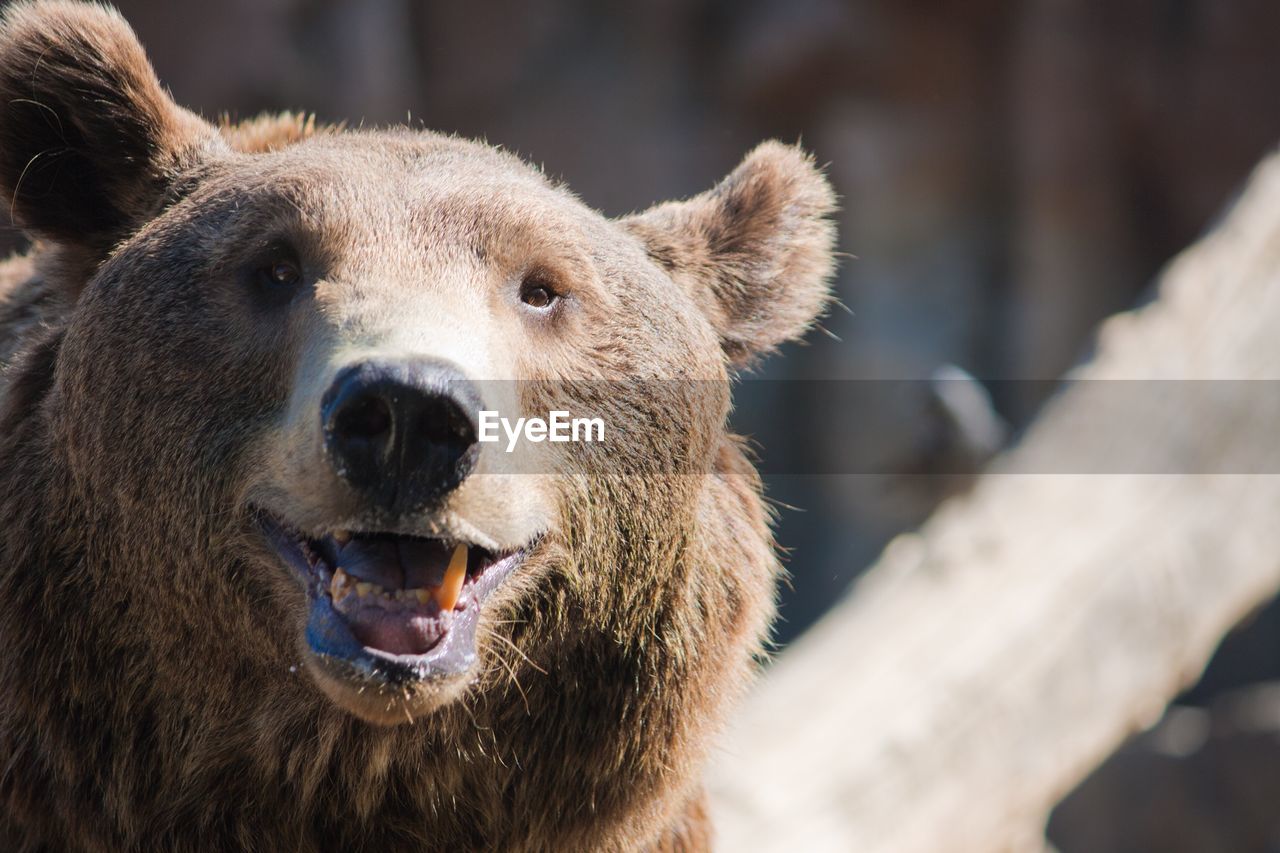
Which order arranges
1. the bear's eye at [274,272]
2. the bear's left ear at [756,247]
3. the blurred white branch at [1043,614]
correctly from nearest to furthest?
the bear's eye at [274,272] → the bear's left ear at [756,247] → the blurred white branch at [1043,614]

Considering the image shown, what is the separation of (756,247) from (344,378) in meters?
1.71

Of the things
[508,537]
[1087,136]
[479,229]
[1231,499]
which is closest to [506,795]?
[508,537]

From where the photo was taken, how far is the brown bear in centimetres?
244

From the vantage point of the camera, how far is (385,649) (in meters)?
2.35

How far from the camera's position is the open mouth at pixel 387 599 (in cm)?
233

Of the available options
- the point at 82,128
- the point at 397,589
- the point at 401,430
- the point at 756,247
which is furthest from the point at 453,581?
the point at 756,247

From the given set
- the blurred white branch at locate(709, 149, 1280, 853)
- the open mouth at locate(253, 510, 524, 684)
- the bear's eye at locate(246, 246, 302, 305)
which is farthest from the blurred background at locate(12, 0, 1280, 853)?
the open mouth at locate(253, 510, 524, 684)

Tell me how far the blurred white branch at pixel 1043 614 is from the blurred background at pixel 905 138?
14.0 feet

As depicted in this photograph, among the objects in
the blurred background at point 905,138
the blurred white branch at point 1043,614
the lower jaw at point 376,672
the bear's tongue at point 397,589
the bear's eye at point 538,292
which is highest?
the bear's eye at point 538,292

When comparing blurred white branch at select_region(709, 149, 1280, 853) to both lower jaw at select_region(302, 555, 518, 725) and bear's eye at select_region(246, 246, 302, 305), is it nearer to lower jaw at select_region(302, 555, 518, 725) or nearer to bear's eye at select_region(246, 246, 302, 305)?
lower jaw at select_region(302, 555, 518, 725)

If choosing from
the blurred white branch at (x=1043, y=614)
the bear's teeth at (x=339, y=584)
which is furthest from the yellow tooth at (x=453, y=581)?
the blurred white branch at (x=1043, y=614)

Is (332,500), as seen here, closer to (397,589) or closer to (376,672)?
(397,589)

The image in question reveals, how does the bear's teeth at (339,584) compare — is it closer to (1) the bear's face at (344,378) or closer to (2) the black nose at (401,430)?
(1) the bear's face at (344,378)

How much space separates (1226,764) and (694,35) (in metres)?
7.69
